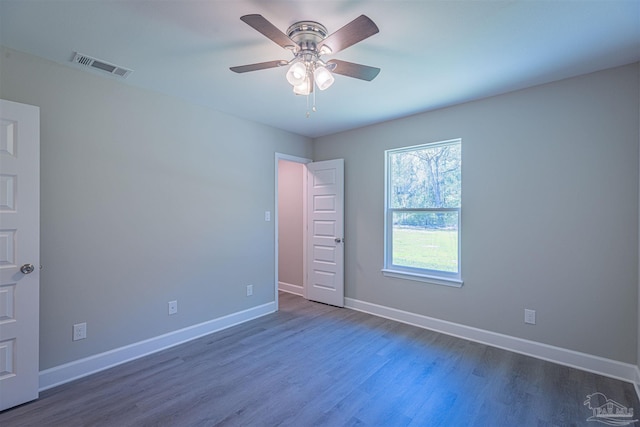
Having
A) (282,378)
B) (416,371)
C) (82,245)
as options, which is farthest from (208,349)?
(416,371)

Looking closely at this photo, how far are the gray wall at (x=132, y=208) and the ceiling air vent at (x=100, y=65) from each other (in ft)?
0.54

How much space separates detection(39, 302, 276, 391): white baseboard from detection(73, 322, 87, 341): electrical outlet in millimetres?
185

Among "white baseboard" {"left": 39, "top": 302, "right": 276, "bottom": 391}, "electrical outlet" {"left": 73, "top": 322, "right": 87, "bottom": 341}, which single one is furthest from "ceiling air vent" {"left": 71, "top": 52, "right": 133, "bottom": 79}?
"white baseboard" {"left": 39, "top": 302, "right": 276, "bottom": 391}

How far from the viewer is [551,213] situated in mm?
2686

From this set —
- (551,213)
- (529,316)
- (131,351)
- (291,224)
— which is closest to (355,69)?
(551,213)

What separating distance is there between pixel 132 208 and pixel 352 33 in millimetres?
2424

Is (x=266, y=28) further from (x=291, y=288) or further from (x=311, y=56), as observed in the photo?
(x=291, y=288)

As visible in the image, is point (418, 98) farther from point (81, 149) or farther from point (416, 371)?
point (81, 149)

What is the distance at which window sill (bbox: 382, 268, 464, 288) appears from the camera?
10.7 feet

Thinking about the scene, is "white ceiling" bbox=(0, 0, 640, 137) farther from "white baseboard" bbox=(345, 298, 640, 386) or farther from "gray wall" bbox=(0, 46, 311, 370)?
"white baseboard" bbox=(345, 298, 640, 386)

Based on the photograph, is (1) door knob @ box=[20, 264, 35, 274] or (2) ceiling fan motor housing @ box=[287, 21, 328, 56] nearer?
(2) ceiling fan motor housing @ box=[287, 21, 328, 56]

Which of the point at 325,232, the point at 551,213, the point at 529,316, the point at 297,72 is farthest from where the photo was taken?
the point at 325,232

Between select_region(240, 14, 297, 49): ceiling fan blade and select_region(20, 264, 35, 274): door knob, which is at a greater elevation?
select_region(240, 14, 297, 49): ceiling fan blade

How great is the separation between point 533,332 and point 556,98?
2.16 meters
